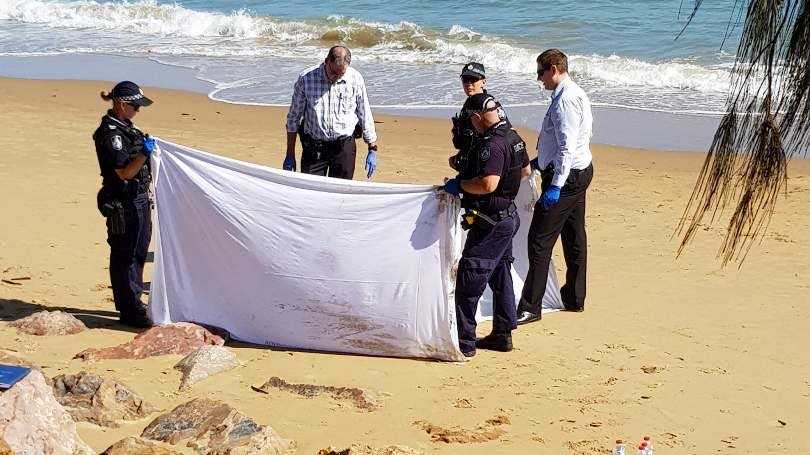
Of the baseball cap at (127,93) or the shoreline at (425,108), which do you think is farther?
the shoreline at (425,108)

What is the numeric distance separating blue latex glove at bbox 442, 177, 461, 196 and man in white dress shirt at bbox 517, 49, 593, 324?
2.80 ft

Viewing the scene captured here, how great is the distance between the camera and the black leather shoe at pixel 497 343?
7.20 m

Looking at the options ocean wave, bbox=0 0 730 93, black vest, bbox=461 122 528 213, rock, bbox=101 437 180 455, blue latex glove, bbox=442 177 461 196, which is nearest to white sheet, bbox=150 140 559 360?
blue latex glove, bbox=442 177 461 196

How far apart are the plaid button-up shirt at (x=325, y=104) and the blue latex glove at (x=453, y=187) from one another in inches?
69.1

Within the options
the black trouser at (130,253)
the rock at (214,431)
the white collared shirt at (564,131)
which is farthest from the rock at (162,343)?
the white collared shirt at (564,131)

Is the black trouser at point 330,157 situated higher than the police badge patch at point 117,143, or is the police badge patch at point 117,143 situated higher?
the police badge patch at point 117,143

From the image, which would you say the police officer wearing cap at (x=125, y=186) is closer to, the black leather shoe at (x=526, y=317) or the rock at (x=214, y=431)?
the rock at (x=214, y=431)

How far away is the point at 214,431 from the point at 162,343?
1.45 meters

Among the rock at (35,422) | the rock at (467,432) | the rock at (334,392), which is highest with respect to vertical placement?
the rock at (35,422)

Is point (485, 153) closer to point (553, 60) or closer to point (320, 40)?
point (553, 60)

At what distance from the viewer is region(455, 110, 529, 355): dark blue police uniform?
22.0ft

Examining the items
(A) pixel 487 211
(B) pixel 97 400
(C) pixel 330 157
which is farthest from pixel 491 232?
(B) pixel 97 400

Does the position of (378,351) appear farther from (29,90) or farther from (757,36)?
(29,90)

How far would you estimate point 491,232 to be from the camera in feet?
22.5
